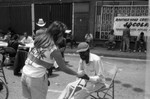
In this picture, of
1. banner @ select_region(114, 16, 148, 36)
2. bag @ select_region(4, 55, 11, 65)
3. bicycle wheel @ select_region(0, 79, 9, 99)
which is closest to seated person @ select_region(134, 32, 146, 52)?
banner @ select_region(114, 16, 148, 36)

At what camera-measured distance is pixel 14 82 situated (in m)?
5.46

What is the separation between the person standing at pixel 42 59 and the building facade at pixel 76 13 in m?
10.4

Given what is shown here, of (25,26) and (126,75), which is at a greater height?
(25,26)

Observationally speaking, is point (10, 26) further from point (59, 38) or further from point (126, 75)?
point (59, 38)

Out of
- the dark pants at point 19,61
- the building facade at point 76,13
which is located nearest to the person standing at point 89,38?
the building facade at point 76,13

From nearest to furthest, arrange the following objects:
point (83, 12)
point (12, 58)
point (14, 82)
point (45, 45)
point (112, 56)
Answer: point (45, 45), point (14, 82), point (12, 58), point (112, 56), point (83, 12)

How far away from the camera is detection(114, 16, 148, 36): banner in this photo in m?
11.5

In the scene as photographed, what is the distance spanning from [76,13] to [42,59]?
11219 mm

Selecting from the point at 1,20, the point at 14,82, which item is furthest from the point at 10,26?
the point at 14,82

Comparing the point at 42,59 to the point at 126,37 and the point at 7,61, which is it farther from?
the point at 126,37

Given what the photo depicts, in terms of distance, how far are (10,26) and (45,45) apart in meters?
14.6

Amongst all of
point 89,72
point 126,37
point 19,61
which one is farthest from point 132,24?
point 89,72

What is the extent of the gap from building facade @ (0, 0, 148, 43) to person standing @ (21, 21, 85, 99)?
34.3 ft

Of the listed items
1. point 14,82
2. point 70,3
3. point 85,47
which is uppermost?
point 70,3
